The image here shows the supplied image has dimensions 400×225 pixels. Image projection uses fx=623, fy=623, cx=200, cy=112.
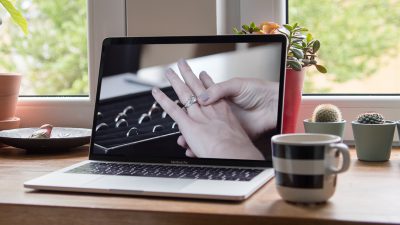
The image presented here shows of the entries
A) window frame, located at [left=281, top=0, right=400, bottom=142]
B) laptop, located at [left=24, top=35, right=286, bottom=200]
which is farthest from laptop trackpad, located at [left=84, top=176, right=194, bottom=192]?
window frame, located at [left=281, top=0, right=400, bottom=142]

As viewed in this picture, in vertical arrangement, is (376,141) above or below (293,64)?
below

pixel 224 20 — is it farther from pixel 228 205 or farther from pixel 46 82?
pixel 228 205

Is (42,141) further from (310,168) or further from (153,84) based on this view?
(310,168)

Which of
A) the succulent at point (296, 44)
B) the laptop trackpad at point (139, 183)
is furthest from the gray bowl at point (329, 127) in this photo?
the laptop trackpad at point (139, 183)

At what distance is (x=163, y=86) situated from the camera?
1.15 meters

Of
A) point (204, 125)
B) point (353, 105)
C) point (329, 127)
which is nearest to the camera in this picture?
point (204, 125)

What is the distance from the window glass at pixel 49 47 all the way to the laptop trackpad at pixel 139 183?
686 mm

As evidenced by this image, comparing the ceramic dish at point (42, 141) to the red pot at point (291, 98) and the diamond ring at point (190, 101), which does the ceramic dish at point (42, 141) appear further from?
the red pot at point (291, 98)

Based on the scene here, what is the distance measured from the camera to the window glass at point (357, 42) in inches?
56.4

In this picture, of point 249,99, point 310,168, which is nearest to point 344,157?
point 310,168

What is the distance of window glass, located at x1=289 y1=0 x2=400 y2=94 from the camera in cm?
143

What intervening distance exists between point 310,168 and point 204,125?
0.31 meters

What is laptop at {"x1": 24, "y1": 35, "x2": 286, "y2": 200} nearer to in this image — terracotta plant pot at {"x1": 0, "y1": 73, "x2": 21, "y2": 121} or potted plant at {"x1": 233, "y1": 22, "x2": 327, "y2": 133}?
potted plant at {"x1": 233, "y1": 22, "x2": 327, "y2": 133}

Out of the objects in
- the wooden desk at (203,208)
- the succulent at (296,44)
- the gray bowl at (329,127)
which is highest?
the succulent at (296,44)
